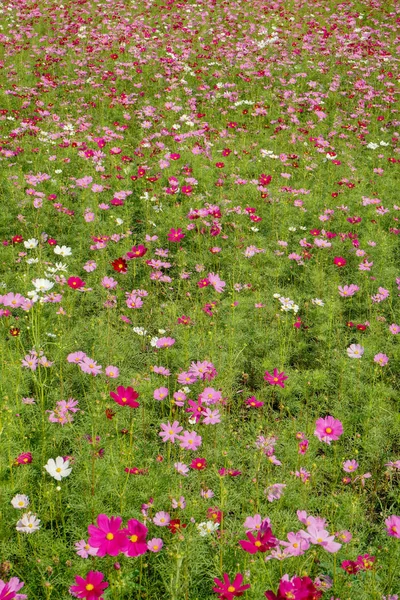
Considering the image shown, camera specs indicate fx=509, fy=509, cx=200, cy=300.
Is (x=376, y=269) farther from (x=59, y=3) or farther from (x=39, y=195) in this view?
(x=59, y=3)

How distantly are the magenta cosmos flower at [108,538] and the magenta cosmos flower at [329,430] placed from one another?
103 centimetres

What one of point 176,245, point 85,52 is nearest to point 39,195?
point 176,245

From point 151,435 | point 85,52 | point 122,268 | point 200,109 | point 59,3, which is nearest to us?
point 151,435

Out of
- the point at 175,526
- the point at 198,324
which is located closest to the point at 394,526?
the point at 175,526

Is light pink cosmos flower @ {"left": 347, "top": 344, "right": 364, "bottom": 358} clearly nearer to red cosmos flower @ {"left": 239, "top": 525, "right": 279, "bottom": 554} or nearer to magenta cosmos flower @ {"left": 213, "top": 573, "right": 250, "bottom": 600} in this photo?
red cosmos flower @ {"left": 239, "top": 525, "right": 279, "bottom": 554}

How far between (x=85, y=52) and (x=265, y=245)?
5.82 m

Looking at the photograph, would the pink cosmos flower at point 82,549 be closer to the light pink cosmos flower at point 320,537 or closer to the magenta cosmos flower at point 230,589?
the magenta cosmos flower at point 230,589

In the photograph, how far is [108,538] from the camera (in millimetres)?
1520

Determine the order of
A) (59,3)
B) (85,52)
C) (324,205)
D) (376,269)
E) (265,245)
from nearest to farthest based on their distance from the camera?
1. (376,269)
2. (265,245)
3. (324,205)
4. (85,52)
5. (59,3)

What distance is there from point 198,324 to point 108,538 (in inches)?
79.5

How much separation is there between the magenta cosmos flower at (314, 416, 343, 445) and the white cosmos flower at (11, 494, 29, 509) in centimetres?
123

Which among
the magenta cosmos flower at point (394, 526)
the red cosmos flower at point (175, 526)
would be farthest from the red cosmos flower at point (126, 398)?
the magenta cosmos flower at point (394, 526)

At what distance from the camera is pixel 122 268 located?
9.48ft

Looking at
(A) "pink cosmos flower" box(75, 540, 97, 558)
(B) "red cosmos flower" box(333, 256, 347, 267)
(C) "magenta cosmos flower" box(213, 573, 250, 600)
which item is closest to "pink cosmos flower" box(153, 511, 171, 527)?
(A) "pink cosmos flower" box(75, 540, 97, 558)
